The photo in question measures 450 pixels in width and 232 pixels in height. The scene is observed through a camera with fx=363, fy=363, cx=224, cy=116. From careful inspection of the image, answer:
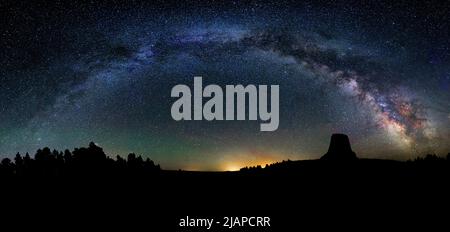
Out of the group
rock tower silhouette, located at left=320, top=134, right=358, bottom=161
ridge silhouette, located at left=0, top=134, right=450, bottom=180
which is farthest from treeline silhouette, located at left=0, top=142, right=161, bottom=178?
rock tower silhouette, located at left=320, top=134, right=358, bottom=161

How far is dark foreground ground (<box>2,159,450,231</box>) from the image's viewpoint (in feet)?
83.9

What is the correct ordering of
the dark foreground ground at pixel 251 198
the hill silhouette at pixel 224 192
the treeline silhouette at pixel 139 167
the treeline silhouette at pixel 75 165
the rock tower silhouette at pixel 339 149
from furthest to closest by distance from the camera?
the rock tower silhouette at pixel 339 149 → the treeline silhouette at pixel 75 165 → the treeline silhouette at pixel 139 167 → the hill silhouette at pixel 224 192 → the dark foreground ground at pixel 251 198

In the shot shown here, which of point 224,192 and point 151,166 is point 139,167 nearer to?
point 151,166

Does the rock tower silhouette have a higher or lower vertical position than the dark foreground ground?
higher

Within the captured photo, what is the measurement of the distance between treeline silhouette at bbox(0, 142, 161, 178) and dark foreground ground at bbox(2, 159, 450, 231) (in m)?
2.00

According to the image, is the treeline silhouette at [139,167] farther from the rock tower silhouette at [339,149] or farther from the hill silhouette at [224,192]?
the rock tower silhouette at [339,149]

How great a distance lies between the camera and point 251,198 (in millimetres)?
31984

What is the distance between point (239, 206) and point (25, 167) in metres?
29.2

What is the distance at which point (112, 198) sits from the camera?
35.0 meters

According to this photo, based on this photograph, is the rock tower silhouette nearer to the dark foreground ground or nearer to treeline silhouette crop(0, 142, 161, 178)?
the dark foreground ground

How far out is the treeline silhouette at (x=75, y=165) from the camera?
4297cm

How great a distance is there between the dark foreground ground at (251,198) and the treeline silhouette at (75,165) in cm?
200

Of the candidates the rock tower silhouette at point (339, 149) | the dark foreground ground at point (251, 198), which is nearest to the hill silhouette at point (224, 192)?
the dark foreground ground at point (251, 198)
